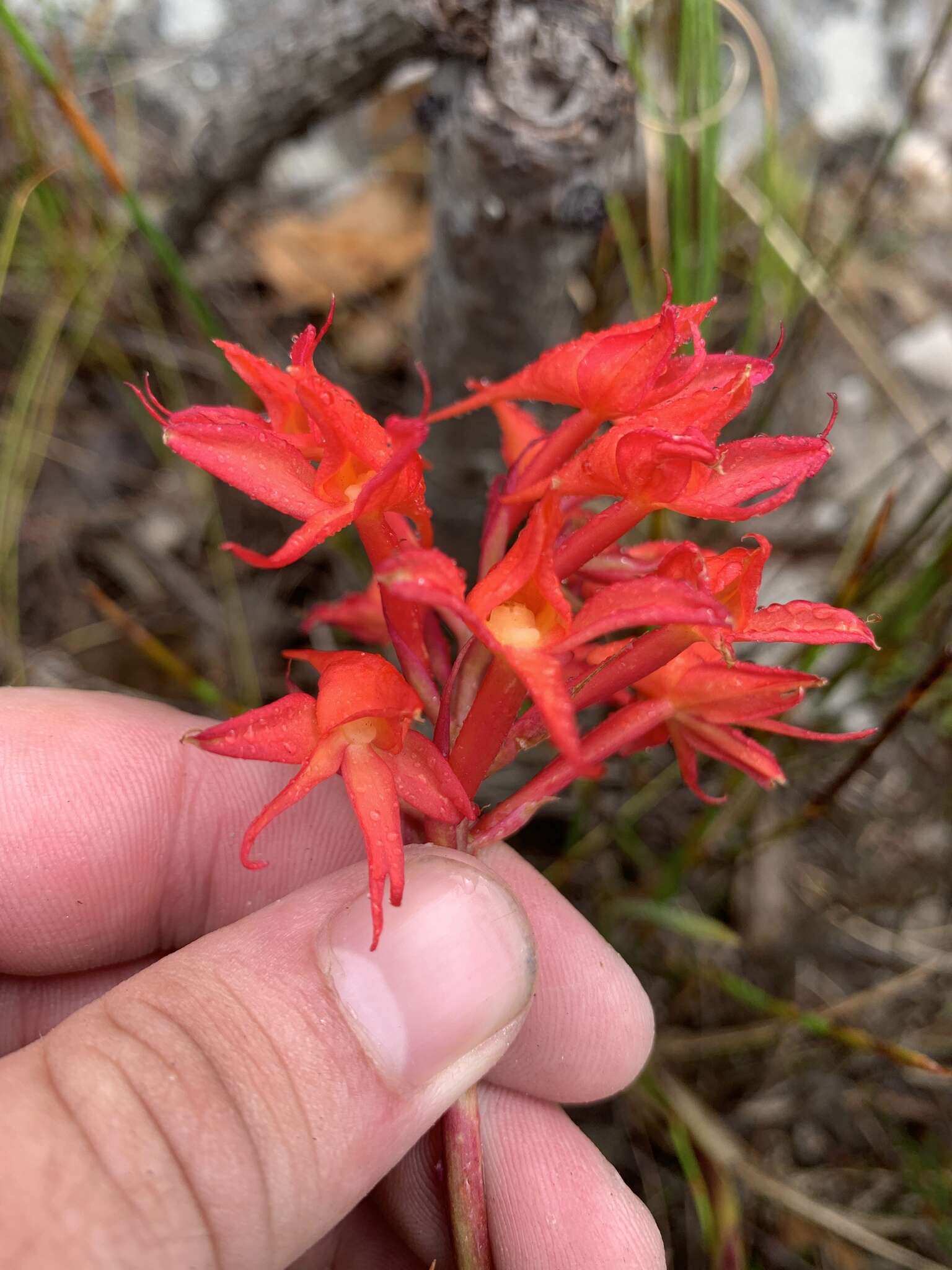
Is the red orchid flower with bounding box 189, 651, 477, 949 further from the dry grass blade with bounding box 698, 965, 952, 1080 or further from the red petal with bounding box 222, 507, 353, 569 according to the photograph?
the dry grass blade with bounding box 698, 965, 952, 1080

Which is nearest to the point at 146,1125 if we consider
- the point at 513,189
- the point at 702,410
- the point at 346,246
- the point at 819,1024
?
the point at 702,410

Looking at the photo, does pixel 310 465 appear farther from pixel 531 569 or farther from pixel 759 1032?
pixel 759 1032

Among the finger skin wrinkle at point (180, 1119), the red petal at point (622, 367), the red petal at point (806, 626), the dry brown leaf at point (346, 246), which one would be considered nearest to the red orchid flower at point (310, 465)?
the red petal at point (622, 367)

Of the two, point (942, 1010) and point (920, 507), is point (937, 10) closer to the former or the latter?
point (920, 507)

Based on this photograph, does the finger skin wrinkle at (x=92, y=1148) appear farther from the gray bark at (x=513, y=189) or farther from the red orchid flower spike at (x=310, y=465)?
the gray bark at (x=513, y=189)

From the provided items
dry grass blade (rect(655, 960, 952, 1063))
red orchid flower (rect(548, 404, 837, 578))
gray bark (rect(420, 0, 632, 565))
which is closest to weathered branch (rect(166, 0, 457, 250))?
gray bark (rect(420, 0, 632, 565))

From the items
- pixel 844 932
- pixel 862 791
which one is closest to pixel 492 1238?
pixel 844 932

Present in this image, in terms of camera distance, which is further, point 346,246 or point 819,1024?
point 346,246
